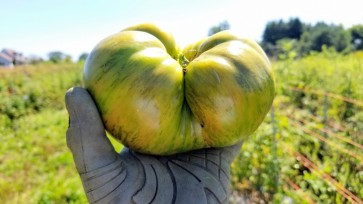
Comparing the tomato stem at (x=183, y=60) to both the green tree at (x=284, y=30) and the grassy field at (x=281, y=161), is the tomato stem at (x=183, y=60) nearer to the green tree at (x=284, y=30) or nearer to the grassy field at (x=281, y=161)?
the grassy field at (x=281, y=161)

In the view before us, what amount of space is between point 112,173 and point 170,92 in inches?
12.2

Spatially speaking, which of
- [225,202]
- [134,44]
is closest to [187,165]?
[225,202]

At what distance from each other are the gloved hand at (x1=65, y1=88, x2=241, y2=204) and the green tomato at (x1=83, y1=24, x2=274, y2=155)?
5cm

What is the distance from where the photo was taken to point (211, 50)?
1293 millimetres

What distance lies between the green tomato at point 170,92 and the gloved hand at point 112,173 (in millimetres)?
51

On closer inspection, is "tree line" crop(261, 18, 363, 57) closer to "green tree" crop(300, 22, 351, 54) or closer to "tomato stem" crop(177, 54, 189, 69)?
"green tree" crop(300, 22, 351, 54)

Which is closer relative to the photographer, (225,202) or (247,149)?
(225,202)

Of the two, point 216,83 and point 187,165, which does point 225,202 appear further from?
point 216,83

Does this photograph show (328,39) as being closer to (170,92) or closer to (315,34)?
(315,34)

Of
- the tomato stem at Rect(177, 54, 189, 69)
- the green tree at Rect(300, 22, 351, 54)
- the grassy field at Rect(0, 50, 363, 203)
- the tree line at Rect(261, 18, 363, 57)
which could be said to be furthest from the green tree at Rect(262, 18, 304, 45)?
the tomato stem at Rect(177, 54, 189, 69)


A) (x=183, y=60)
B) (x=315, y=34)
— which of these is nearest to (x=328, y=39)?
(x=315, y=34)

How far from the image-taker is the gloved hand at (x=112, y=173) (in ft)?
3.82

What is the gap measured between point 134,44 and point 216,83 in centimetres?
29

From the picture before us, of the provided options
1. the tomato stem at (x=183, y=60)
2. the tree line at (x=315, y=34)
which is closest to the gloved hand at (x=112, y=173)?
the tomato stem at (x=183, y=60)
